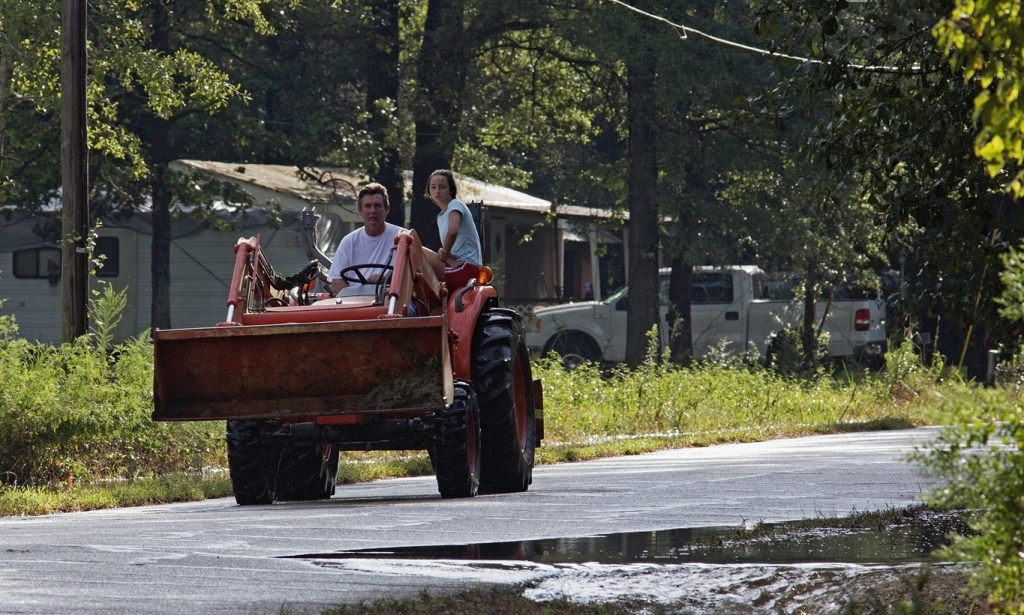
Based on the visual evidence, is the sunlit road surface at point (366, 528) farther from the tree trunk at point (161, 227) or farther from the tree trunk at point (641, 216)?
the tree trunk at point (161, 227)

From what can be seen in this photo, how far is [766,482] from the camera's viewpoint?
13.7 metres

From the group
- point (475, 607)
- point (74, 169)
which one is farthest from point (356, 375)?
point (74, 169)

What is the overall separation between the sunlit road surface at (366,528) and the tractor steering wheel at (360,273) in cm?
167

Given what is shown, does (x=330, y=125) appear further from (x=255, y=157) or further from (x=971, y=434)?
(x=971, y=434)

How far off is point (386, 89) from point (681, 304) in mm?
7429

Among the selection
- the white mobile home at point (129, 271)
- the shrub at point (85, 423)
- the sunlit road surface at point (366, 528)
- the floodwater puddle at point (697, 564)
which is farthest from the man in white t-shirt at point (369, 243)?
the white mobile home at point (129, 271)

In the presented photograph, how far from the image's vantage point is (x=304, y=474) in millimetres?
13094

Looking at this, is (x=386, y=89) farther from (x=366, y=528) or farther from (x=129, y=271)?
(x=366, y=528)

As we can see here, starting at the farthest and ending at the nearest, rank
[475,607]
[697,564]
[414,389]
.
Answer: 1. [414,389]
2. [697,564]
3. [475,607]

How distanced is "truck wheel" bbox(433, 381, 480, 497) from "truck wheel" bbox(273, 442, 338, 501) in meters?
1.38

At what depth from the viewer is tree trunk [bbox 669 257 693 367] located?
105 feet

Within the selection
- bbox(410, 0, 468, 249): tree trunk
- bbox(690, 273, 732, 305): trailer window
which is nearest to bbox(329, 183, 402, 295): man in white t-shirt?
bbox(410, 0, 468, 249): tree trunk

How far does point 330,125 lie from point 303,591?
24567 millimetres

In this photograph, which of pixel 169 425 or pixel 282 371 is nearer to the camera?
pixel 282 371
